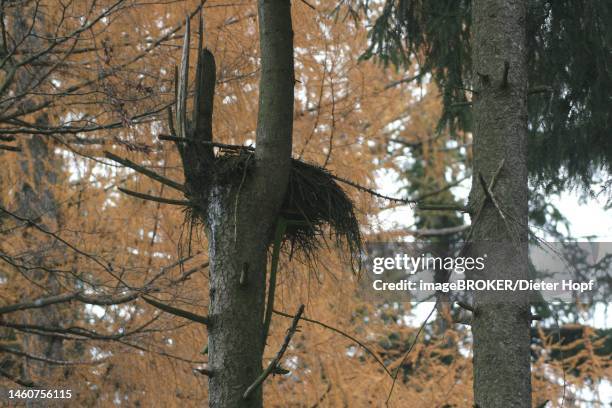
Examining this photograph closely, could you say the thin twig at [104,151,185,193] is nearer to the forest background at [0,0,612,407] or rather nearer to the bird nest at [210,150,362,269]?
the bird nest at [210,150,362,269]

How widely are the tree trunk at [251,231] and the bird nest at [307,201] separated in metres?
0.06

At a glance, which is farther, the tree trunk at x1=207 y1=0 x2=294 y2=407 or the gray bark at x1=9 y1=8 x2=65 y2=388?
the gray bark at x1=9 y1=8 x2=65 y2=388

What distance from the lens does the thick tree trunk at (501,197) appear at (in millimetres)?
3732

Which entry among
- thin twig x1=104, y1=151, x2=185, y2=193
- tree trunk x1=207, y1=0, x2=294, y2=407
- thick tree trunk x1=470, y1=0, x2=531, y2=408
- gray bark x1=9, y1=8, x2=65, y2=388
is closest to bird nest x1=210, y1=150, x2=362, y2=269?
tree trunk x1=207, y1=0, x2=294, y2=407

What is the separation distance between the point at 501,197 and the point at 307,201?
2.90ft

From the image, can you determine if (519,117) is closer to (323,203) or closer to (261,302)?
(323,203)

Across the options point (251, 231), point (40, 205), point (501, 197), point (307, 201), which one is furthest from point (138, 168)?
point (40, 205)

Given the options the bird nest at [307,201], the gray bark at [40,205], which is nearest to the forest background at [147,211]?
the gray bark at [40,205]

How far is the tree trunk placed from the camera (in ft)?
11.3

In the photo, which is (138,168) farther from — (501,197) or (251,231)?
(501,197)

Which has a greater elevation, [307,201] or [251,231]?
[307,201]

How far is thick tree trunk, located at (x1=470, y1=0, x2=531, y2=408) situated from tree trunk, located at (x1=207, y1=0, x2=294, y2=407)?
94 centimetres

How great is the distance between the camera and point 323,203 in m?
4.00

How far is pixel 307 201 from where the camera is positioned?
3.95m
